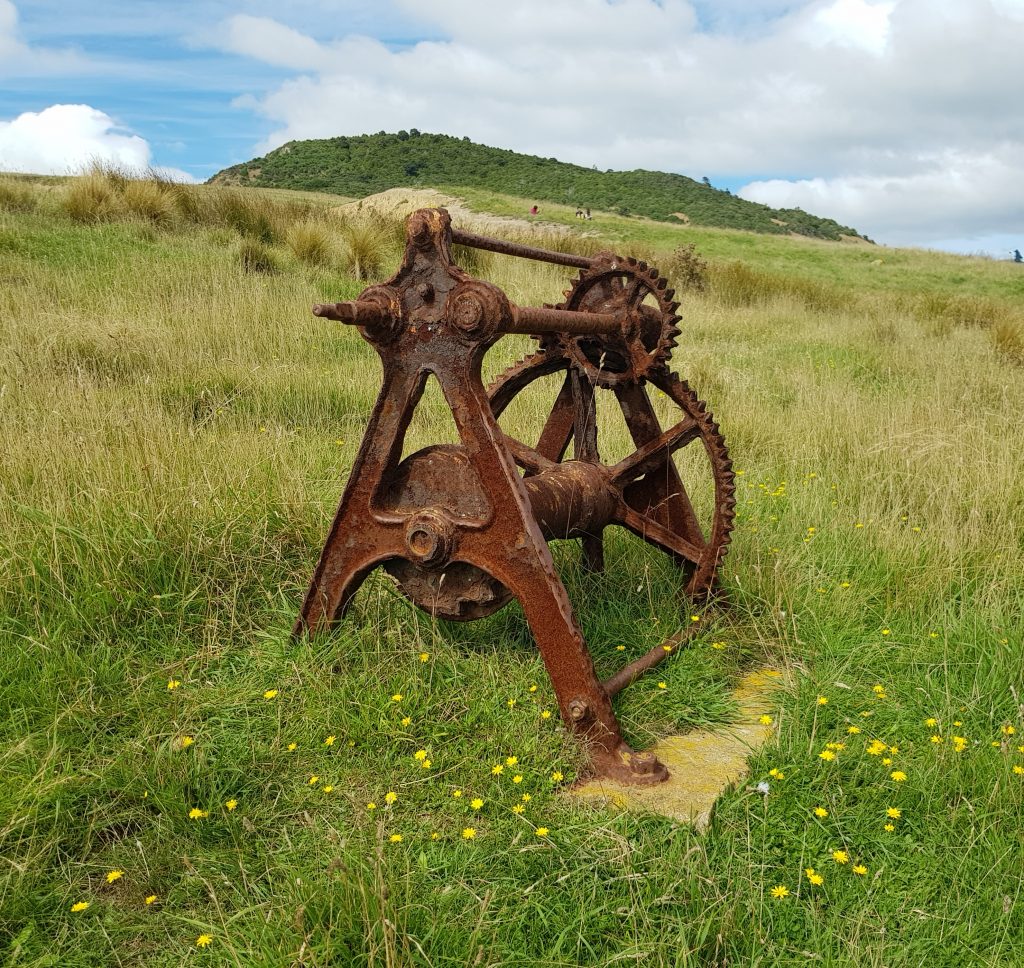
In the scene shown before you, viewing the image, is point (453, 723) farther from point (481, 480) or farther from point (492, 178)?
point (492, 178)

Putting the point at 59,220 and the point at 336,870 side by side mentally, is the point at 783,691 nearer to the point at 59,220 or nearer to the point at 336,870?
the point at 336,870

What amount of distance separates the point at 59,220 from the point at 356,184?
4625 centimetres

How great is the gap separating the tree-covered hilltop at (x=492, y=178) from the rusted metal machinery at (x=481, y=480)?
138 ft

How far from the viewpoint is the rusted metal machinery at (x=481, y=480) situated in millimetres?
2592

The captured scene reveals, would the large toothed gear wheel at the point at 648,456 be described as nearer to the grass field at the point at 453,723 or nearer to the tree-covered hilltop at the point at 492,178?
the grass field at the point at 453,723

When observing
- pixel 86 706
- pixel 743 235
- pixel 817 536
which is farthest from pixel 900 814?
pixel 743 235

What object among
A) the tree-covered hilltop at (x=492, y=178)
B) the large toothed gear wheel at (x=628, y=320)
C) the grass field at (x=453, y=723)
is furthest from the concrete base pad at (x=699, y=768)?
the tree-covered hilltop at (x=492, y=178)

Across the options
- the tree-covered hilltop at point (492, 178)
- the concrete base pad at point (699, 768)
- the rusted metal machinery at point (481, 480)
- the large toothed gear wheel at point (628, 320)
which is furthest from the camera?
the tree-covered hilltop at point (492, 178)

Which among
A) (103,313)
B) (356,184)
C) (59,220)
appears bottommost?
(103,313)

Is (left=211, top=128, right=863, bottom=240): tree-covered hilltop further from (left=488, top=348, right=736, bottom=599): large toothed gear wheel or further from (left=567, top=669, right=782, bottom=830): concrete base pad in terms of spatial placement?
(left=567, top=669, right=782, bottom=830): concrete base pad

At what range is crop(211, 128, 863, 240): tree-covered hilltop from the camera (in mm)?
50375

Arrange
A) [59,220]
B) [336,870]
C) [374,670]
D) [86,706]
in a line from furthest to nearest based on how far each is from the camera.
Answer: [59,220], [374,670], [86,706], [336,870]

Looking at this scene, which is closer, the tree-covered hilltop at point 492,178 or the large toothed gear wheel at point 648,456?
the large toothed gear wheel at point 648,456

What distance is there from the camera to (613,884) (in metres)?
2.18
